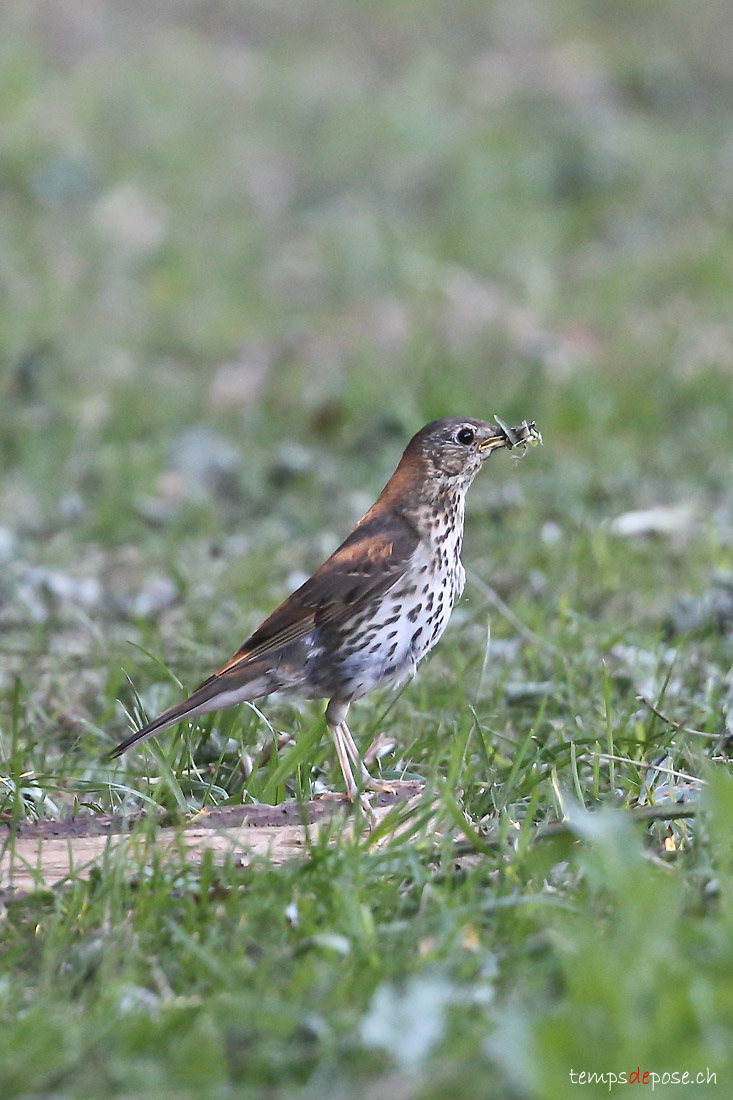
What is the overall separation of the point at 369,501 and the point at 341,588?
3873mm

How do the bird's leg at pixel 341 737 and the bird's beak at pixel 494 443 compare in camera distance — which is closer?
the bird's leg at pixel 341 737

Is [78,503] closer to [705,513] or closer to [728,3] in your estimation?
[705,513]

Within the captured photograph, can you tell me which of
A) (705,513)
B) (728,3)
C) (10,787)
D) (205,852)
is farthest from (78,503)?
(728,3)

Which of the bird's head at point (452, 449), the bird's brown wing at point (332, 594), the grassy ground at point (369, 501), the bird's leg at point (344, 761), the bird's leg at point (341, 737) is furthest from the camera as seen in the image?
the bird's head at point (452, 449)

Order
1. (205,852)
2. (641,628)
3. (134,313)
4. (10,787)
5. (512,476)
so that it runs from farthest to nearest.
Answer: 1. (134,313)
2. (512,476)
3. (641,628)
4. (10,787)
5. (205,852)

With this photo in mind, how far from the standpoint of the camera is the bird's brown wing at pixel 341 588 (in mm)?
4141

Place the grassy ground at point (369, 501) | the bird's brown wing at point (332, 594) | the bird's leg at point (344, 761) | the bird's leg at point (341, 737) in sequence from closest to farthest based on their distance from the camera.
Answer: the grassy ground at point (369, 501), the bird's leg at point (344, 761), the bird's leg at point (341, 737), the bird's brown wing at point (332, 594)

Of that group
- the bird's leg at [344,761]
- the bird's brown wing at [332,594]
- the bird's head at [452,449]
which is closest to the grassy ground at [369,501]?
the bird's leg at [344,761]

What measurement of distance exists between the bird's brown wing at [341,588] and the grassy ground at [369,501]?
0.28m

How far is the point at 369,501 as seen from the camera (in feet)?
26.3

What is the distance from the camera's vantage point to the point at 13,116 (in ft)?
49.2

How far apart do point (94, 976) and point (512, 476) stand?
228 inches

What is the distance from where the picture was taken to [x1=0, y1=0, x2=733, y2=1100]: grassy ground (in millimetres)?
2623

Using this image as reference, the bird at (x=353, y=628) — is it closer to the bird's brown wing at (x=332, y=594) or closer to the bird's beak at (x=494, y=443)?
the bird's brown wing at (x=332, y=594)
